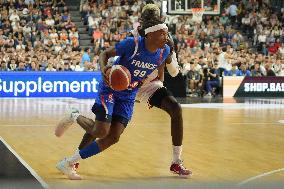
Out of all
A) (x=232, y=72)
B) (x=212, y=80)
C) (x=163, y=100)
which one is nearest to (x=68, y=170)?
(x=163, y=100)

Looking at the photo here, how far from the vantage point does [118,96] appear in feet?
22.9

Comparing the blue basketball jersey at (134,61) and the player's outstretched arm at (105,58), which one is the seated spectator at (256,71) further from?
the player's outstretched arm at (105,58)

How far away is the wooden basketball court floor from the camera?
668 cm

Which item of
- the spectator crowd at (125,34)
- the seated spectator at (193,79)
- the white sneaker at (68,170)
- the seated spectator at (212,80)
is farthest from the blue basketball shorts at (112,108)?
the seated spectator at (212,80)

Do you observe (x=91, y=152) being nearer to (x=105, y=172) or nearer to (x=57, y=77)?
(x=105, y=172)

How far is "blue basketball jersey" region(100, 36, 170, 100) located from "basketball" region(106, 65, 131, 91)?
0.79 ft

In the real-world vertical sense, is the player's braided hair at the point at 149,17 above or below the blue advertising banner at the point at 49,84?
above

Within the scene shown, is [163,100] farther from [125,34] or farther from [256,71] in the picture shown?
[125,34]

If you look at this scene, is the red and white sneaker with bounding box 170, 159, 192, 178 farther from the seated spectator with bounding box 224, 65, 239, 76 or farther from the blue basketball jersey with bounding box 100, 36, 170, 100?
the seated spectator with bounding box 224, 65, 239, 76

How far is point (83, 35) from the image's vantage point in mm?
27625

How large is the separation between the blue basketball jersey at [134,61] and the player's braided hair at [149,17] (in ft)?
0.42

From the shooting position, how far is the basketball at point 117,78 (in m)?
6.64

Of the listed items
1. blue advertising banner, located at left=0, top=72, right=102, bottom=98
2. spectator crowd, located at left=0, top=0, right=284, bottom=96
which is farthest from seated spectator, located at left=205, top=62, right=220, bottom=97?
blue advertising banner, located at left=0, top=72, right=102, bottom=98

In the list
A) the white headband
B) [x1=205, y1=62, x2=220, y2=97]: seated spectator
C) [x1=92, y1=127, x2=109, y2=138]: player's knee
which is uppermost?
the white headband
